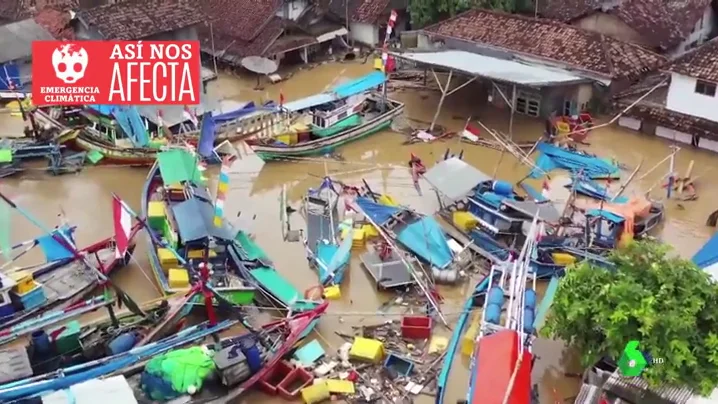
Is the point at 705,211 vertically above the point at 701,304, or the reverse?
the point at 701,304

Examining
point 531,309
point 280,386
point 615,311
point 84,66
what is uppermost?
Result: point 84,66

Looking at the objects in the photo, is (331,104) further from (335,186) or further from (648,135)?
(648,135)

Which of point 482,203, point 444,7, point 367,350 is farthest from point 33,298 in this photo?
point 444,7

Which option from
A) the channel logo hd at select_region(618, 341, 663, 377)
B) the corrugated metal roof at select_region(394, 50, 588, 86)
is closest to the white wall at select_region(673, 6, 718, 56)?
the corrugated metal roof at select_region(394, 50, 588, 86)

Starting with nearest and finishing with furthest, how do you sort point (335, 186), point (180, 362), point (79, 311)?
1. point (180, 362)
2. point (79, 311)
3. point (335, 186)

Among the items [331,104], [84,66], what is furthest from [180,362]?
[331,104]

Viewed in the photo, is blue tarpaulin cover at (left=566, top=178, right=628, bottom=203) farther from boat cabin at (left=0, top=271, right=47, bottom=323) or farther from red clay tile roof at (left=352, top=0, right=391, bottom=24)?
red clay tile roof at (left=352, top=0, right=391, bottom=24)

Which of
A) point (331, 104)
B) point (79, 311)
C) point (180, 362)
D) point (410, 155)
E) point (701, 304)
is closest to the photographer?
point (701, 304)
